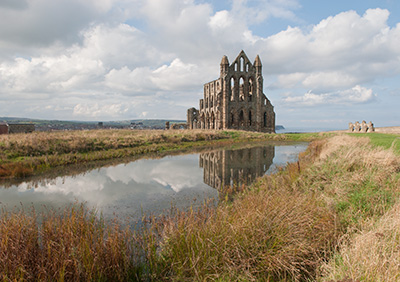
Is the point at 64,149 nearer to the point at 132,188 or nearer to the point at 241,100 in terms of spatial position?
the point at 132,188

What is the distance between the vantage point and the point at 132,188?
10.5m

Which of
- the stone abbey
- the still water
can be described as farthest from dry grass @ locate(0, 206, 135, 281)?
the stone abbey

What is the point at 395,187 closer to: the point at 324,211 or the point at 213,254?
the point at 324,211

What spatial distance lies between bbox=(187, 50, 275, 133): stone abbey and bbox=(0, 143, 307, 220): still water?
31.7 m

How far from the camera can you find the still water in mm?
8188

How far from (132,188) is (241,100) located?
40946 millimetres

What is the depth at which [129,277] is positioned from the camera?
410cm

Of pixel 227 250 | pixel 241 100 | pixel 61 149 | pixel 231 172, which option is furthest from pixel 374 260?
pixel 241 100

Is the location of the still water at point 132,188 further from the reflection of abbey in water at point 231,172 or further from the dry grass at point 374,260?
the dry grass at point 374,260

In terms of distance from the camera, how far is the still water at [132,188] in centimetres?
819

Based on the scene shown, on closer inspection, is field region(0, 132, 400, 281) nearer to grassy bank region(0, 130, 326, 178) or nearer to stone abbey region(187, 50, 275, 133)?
grassy bank region(0, 130, 326, 178)

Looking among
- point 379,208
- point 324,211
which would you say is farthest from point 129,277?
point 379,208

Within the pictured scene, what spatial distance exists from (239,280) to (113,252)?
78.5 inches

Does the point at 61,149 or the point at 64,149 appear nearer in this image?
the point at 61,149
